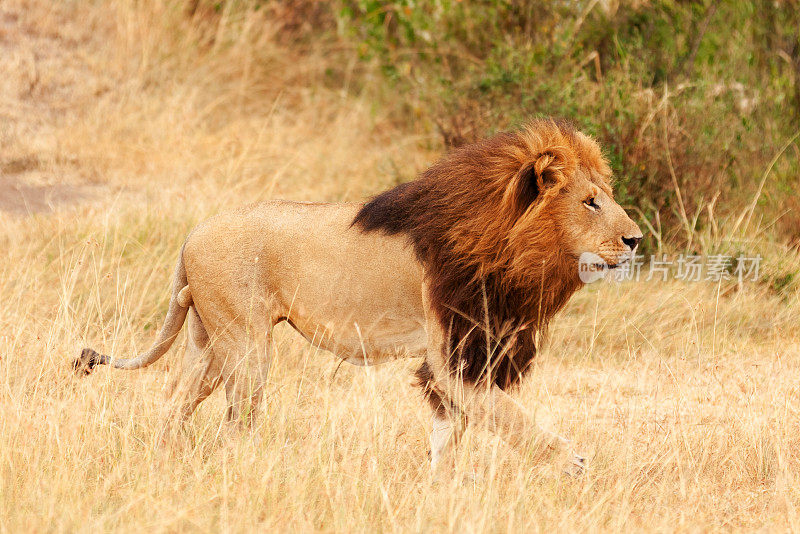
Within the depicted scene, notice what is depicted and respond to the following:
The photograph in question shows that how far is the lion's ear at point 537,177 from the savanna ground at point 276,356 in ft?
2.96

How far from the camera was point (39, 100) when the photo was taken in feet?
30.6

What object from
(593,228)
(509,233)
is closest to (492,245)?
(509,233)

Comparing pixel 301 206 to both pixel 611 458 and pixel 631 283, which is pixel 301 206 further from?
pixel 631 283

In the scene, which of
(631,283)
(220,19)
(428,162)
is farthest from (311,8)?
(631,283)

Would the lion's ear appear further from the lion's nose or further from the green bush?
the green bush

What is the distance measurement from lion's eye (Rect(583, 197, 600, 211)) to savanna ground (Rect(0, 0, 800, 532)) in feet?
2.93

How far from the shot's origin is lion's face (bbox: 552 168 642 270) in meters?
3.63

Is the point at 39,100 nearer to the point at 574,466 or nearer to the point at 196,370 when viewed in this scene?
the point at 196,370

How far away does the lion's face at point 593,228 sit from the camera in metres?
3.63

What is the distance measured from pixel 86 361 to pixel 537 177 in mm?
1823
